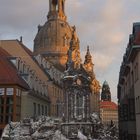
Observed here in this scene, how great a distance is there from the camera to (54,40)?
103188 mm

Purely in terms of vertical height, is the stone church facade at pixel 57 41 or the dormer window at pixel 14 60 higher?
the stone church facade at pixel 57 41

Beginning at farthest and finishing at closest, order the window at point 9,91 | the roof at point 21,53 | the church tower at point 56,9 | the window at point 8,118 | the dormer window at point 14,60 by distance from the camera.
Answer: the church tower at point 56,9
the roof at point 21,53
the dormer window at point 14,60
the window at point 9,91
the window at point 8,118

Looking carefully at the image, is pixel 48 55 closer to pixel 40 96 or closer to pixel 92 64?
pixel 92 64

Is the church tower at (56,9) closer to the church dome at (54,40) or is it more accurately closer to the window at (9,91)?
the church dome at (54,40)

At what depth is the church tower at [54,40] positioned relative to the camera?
10044 centimetres

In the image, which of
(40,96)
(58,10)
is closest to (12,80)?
(40,96)

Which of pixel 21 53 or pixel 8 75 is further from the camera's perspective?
pixel 21 53

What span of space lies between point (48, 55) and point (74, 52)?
8.73 metres

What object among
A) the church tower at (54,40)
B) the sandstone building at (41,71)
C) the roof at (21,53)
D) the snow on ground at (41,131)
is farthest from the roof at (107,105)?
the snow on ground at (41,131)

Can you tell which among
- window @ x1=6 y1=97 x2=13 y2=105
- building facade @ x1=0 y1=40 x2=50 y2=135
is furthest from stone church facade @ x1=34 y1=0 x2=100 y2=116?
window @ x1=6 y1=97 x2=13 y2=105

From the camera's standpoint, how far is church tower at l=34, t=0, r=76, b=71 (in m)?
100

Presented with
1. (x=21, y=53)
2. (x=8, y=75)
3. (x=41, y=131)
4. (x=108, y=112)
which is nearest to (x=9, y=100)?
(x=8, y=75)

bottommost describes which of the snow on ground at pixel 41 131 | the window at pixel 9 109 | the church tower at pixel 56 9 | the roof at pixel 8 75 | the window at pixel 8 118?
the snow on ground at pixel 41 131

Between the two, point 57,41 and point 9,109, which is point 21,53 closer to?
point 9,109
